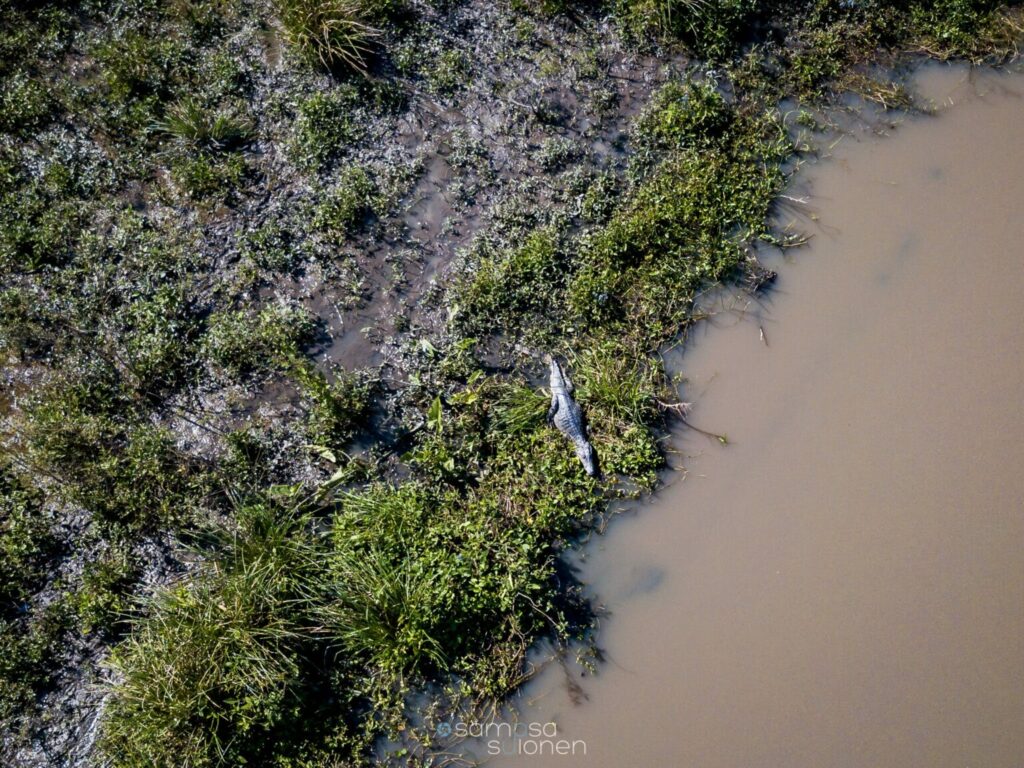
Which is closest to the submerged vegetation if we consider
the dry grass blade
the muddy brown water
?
the dry grass blade

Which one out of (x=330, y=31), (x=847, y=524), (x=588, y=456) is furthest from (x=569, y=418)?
(x=330, y=31)

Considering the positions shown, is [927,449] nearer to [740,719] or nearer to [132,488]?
[740,719]

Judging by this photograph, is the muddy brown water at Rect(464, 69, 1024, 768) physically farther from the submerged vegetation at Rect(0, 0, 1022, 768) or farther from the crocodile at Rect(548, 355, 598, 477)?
the crocodile at Rect(548, 355, 598, 477)

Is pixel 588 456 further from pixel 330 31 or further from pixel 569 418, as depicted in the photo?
pixel 330 31

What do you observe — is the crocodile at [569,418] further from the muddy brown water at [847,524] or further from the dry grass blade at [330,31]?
the dry grass blade at [330,31]

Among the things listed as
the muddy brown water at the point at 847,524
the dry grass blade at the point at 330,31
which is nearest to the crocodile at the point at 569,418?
the muddy brown water at the point at 847,524

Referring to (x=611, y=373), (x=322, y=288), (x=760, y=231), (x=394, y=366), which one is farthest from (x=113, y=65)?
(x=760, y=231)
